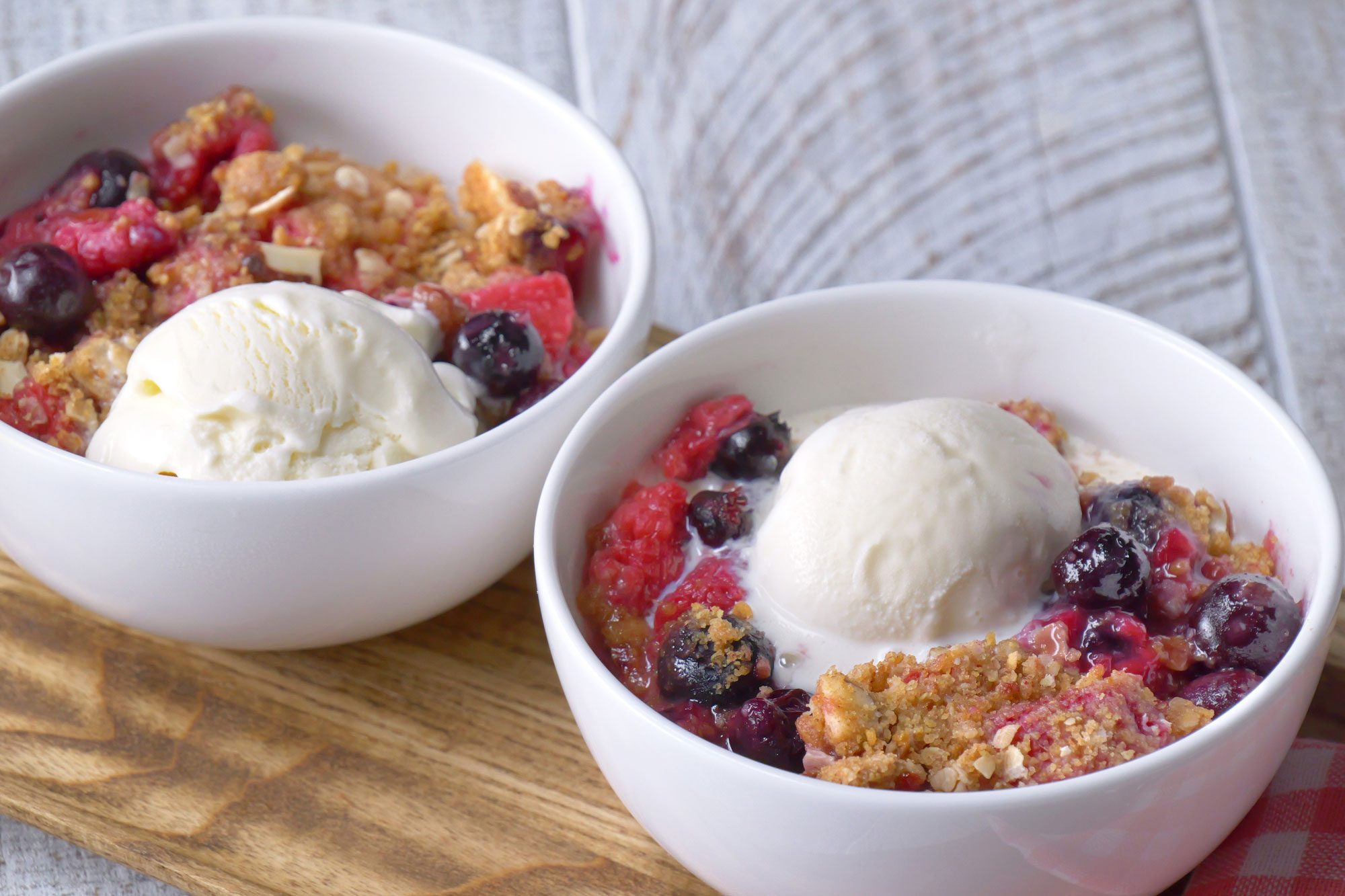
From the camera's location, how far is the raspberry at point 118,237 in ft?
6.25

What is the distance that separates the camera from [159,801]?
63.6 inches

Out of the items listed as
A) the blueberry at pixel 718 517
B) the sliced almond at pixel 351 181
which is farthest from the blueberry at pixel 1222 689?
the sliced almond at pixel 351 181

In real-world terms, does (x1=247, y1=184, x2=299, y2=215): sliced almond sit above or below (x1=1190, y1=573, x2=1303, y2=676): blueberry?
above

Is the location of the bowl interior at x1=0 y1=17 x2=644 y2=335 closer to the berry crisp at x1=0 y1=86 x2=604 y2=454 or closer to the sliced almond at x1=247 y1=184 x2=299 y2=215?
the berry crisp at x1=0 y1=86 x2=604 y2=454

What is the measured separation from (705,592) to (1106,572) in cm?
43

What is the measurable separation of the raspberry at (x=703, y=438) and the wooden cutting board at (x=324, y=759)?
30 cm

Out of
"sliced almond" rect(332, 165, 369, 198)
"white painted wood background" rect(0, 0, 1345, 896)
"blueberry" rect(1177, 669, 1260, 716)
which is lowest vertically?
"white painted wood background" rect(0, 0, 1345, 896)

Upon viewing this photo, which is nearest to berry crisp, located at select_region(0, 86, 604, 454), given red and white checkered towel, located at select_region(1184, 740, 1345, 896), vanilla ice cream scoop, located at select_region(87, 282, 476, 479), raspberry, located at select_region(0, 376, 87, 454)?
raspberry, located at select_region(0, 376, 87, 454)

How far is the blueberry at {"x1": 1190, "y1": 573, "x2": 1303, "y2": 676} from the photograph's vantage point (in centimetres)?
144

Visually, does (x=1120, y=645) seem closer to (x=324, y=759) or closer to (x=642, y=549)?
(x=642, y=549)

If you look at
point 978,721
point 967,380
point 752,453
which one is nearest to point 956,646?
point 978,721

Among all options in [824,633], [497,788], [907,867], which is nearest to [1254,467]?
[824,633]

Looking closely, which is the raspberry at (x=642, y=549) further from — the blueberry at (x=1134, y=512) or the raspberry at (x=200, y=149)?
the raspberry at (x=200, y=149)

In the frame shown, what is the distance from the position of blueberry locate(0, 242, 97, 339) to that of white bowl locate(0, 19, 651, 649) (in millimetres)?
272
